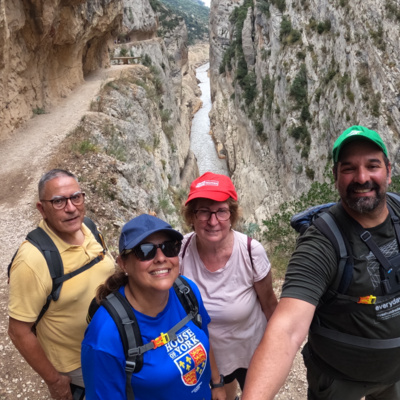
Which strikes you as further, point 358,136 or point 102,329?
point 358,136

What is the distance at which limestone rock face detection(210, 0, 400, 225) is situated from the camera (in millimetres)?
15406

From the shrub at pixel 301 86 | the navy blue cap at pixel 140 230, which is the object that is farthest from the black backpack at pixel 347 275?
the shrub at pixel 301 86

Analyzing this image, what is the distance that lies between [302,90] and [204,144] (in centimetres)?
2215

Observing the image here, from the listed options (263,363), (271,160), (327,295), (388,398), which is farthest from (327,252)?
(271,160)

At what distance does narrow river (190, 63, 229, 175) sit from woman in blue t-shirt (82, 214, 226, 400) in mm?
34824

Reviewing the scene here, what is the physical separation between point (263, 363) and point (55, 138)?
10814 mm

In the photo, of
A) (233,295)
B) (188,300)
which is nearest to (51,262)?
(188,300)

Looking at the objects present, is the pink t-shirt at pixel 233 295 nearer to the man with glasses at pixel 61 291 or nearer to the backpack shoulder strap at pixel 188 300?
the backpack shoulder strap at pixel 188 300

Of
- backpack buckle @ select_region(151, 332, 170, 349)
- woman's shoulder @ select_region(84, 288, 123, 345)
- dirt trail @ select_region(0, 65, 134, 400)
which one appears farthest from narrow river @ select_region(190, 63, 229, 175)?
woman's shoulder @ select_region(84, 288, 123, 345)

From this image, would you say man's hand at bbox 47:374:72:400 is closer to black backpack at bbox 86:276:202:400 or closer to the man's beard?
black backpack at bbox 86:276:202:400

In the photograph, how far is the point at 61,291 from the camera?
2.64m

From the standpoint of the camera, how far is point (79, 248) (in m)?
2.87

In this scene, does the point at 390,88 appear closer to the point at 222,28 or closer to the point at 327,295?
the point at 327,295

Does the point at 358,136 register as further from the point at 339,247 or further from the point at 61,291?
the point at 61,291
